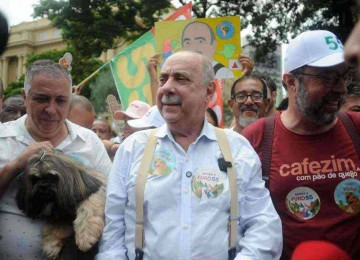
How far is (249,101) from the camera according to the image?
4.36 meters

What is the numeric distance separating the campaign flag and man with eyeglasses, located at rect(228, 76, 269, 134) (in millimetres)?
2472

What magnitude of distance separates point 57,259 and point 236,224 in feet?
3.19

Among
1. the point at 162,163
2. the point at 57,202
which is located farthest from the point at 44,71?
the point at 162,163

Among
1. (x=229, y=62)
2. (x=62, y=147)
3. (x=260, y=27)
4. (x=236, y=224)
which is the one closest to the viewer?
(x=236, y=224)

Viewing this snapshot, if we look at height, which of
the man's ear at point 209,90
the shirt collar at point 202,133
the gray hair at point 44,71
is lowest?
the shirt collar at point 202,133

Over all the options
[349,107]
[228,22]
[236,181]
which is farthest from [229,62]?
[236,181]

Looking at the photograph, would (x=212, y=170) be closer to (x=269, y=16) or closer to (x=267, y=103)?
(x=267, y=103)

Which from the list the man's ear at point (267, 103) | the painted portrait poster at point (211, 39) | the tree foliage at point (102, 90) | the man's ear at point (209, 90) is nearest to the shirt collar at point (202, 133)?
the man's ear at point (209, 90)

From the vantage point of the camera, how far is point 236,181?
8.54 ft

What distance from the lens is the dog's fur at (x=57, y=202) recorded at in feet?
8.67

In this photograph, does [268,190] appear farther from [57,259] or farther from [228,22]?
[228,22]

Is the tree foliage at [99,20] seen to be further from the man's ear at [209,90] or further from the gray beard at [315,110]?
the gray beard at [315,110]

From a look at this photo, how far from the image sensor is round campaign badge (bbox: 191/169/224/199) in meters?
2.57

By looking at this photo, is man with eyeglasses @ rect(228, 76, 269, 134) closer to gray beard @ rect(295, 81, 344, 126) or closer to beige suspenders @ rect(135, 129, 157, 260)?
gray beard @ rect(295, 81, 344, 126)
